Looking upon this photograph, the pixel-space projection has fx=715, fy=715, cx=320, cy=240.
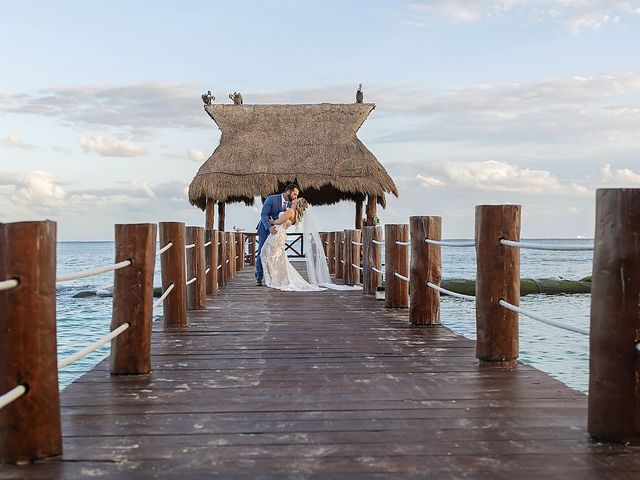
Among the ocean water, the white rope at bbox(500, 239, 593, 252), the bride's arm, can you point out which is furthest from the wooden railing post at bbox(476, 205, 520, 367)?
the bride's arm

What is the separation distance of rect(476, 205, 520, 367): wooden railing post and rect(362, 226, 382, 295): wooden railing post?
436 cm

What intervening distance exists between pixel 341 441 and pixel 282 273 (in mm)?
8008

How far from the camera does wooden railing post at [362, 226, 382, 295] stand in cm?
863

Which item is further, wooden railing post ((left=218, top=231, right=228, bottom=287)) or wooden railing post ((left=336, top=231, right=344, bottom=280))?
wooden railing post ((left=336, top=231, right=344, bottom=280))

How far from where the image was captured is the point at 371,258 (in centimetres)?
884

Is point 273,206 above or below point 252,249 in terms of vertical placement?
above

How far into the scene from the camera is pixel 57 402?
8.38 feet

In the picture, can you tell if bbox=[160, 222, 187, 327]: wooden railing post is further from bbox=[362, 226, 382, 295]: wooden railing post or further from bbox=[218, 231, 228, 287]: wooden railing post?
bbox=[218, 231, 228, 287]: wooden railing post

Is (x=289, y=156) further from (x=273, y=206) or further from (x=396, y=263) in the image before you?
(x=396, y=263)

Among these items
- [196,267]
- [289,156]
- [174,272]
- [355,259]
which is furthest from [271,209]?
[289,156]

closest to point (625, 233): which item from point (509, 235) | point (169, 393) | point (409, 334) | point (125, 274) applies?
point (509, 235)

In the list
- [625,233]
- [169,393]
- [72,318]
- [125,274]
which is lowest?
[72,318]

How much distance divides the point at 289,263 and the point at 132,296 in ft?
22.3

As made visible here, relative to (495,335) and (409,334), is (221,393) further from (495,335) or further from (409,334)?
(409,334)
